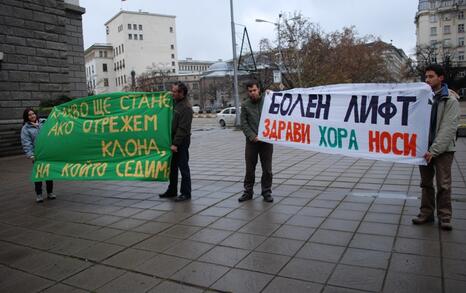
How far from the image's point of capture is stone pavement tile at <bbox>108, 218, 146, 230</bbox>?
538cm

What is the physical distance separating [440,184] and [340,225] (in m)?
1.24

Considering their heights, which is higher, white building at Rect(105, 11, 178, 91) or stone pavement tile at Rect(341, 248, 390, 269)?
white building at Rect(105, 11, 178, 91)

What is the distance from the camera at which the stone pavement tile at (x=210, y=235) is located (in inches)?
183

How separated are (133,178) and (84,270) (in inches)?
103

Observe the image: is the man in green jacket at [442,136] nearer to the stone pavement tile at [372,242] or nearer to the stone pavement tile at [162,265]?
the stone pavement tile at [372,242]

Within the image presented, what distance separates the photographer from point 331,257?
397cm

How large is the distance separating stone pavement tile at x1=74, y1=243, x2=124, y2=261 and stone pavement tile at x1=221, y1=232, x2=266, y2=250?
1235 mm

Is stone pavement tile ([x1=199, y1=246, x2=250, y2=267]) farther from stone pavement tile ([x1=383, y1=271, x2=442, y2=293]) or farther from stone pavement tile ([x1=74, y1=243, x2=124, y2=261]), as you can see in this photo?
stone pavement tile ([x1=383, y1=271, x2=442, y2=293])

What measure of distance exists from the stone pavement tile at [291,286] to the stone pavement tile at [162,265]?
3.23ft

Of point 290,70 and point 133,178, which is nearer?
point 133,178

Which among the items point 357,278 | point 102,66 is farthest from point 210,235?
point 102,66

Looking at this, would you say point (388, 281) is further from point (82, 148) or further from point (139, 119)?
point (82, 148)

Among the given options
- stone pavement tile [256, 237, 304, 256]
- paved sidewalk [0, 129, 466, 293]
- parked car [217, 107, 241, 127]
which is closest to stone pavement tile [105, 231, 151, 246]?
paved sidewalk [0, 129, 466, 293]

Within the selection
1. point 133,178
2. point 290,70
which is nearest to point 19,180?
point 133,178
